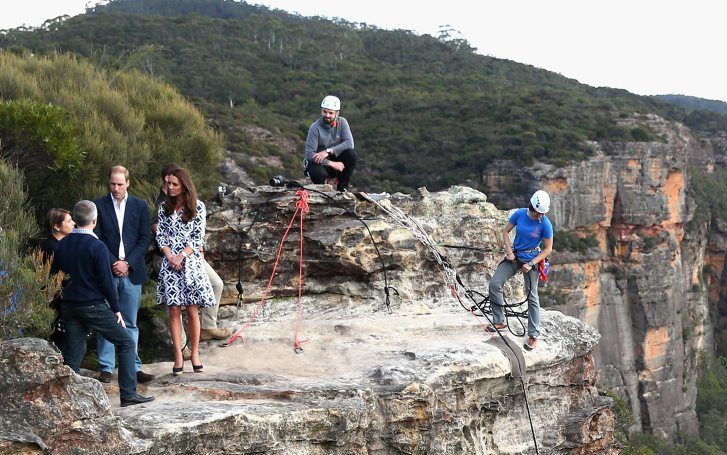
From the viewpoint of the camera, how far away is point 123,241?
6.27 m

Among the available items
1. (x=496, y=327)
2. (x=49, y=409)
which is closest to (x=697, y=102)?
(x=496, y=327)

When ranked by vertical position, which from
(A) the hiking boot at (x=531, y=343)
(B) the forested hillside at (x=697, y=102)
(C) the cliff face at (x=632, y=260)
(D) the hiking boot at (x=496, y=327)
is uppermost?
(B) the forested hillside at (x=697, y=102)

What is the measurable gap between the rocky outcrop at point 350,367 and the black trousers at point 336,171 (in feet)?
1.33

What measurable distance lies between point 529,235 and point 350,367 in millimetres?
2358

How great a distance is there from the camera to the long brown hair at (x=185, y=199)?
6039 millimetres

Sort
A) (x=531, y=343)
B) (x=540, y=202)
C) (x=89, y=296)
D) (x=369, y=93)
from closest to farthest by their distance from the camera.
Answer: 1. (x=89, y=296)
2. (x=540, y=202)
3. (x=531, y=343)
4. (x=369, y=93)

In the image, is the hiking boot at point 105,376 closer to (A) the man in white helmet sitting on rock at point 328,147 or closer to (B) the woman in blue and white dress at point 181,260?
(B) the woman in blue and white dress at point 181,260

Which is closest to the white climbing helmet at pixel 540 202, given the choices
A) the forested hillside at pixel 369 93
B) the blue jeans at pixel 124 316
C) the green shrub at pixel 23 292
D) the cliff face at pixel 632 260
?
the blue jeans at pixel 124 316

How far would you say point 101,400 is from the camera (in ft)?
15.5

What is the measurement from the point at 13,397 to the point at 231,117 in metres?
40.3

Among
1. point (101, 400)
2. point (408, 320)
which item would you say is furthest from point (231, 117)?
point (101, 400)

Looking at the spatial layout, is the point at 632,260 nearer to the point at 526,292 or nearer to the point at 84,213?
the point at 526,292

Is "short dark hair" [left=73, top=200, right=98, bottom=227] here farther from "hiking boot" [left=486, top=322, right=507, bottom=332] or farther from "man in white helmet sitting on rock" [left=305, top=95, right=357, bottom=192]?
"hiking boot" [left=486, top=322, right=507, bottom=332]

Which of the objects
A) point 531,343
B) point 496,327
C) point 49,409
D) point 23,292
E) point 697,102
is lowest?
point 531,343
